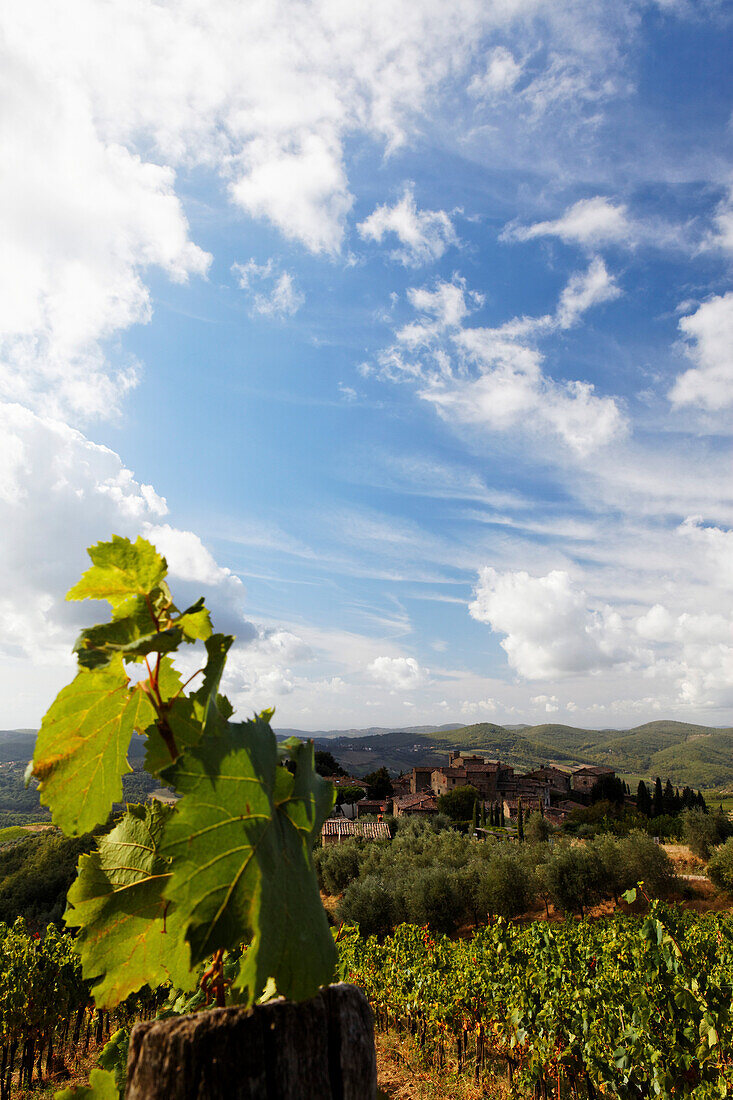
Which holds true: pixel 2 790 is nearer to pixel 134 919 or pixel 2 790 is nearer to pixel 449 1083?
pixel 449 1083

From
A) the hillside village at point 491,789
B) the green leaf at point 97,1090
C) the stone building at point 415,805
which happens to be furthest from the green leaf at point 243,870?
the hillside village at point 491,789

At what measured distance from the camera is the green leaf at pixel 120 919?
1.18m

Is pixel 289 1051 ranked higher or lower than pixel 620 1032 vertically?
higher

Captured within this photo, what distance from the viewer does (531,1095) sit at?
396 inches

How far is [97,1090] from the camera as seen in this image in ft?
4.06

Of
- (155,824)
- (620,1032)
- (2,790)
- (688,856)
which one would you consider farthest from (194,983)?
(2,790)

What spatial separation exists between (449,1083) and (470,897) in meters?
16.1

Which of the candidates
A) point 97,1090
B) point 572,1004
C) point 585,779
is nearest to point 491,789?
point 585,779

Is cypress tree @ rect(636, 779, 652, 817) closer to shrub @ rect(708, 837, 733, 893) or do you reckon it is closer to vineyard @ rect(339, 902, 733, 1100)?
shrub @ rect(708, 837, 733, 893)

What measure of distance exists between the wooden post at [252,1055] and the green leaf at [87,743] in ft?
1.40

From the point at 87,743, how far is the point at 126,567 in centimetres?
38

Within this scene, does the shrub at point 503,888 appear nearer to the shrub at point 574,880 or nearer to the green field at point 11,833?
the shrub at point 574,880

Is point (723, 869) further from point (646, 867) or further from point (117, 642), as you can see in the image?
point (117, 642)

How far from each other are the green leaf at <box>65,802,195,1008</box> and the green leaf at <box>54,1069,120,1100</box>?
199 millimetres
